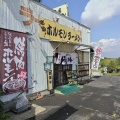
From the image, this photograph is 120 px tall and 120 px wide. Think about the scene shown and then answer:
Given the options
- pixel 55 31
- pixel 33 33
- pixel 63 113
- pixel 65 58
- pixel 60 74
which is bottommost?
pixel 63 113

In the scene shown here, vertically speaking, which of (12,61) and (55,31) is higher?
(55,31)

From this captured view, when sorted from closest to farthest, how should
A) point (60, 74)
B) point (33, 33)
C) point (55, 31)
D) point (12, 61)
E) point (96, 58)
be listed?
1. point (12, 61)
2. point (33, 33)
3. point (55, 31)
4. point (60, 74)
5. point (96, 58)

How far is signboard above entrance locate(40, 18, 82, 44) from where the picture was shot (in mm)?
9375

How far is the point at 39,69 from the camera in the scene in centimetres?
905

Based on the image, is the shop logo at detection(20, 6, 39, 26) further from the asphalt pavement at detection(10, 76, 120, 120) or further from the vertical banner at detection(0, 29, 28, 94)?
the asphalt pavement at detection(10, 76, 120, 120)

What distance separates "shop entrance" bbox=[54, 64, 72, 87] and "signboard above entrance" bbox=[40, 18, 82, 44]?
1.99 metres

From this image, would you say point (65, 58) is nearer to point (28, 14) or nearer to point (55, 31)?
point (55, 31)

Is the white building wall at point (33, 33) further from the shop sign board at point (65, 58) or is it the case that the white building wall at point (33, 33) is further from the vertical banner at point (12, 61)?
the shop sign board at point (65, 58)

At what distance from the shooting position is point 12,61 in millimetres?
7188

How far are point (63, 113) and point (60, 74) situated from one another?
202 inches

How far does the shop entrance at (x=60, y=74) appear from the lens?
36.2 feet

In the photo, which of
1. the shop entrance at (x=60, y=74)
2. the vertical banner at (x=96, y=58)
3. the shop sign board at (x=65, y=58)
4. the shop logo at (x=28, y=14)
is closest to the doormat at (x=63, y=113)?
the shop sign board at (x=65, y=58)

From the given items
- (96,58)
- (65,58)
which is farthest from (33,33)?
(96,58)

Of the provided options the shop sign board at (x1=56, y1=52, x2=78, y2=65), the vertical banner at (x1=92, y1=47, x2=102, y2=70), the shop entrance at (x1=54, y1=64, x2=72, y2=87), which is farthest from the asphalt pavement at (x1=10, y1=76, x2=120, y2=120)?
the vertical banner at (x1=92, y1=47, x2=102, y2=70)
